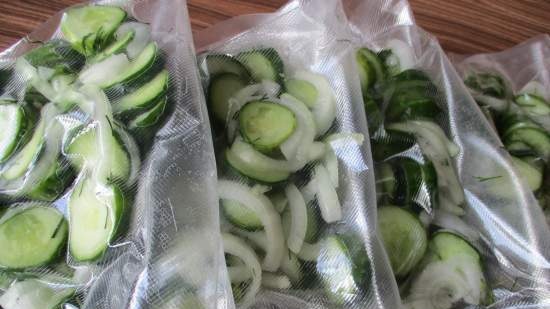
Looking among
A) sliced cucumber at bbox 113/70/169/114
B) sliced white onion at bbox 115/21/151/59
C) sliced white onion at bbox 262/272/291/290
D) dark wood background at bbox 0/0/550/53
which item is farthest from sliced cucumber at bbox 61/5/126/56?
dark wood background at bbox 0/0/550/53

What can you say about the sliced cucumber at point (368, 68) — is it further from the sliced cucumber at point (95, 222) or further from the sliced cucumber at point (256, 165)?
the sliced cucumber at point (95, 222)

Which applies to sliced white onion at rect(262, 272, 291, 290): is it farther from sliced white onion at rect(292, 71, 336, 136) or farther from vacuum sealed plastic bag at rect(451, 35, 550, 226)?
vacuum sealed plastic bag at rect(451, 35, 550, 226)

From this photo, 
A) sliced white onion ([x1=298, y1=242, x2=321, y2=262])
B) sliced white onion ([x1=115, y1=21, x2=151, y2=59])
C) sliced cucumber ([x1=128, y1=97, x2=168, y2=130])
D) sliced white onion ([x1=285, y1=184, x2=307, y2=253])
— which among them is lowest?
sliced white onion ([x1=298, y1=242, x2=321, y2=262])

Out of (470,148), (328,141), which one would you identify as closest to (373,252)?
(328,141)

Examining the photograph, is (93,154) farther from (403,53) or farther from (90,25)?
(403,53)

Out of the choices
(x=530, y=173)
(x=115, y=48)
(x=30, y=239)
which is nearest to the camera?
(x=30, y=239)

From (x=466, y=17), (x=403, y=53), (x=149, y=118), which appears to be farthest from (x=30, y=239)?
(x=466, y=17)
